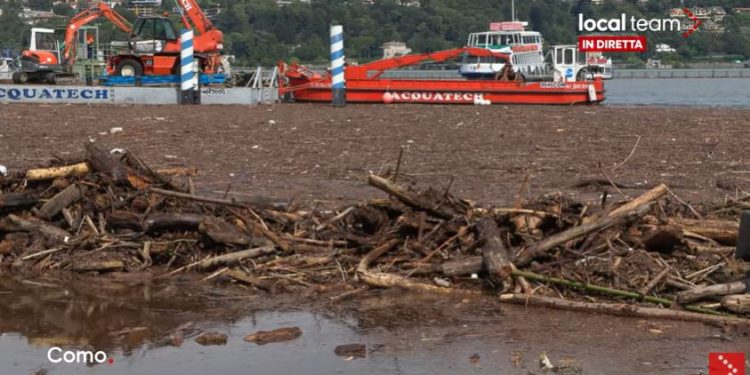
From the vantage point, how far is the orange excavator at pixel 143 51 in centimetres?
3306

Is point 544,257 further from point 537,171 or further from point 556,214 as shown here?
point 537,171

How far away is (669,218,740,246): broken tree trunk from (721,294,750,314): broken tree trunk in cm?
140

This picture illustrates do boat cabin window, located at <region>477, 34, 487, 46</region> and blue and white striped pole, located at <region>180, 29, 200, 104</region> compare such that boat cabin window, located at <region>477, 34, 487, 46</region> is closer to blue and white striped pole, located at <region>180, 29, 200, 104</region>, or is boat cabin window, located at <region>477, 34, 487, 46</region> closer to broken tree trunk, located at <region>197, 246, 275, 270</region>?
blue and white striped pole, located at <region>180, 29, 200, 104</region>

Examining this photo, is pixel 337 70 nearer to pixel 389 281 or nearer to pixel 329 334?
pixel 389 281

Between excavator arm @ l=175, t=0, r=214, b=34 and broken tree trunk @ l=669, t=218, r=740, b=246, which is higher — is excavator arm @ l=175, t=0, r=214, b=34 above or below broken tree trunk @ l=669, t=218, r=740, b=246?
above

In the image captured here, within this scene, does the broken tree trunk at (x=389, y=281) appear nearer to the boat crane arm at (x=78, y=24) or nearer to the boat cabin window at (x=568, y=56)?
the boat crane arm at (x=78, y=24)

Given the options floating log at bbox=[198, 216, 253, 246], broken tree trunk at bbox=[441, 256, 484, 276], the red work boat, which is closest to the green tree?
the red work boat

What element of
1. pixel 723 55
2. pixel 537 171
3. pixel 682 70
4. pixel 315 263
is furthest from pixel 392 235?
pixel 723 55

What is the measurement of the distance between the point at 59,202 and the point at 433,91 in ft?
76.7

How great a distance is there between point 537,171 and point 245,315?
7.64 metres

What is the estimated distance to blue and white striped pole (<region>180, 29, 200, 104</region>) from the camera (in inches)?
1185

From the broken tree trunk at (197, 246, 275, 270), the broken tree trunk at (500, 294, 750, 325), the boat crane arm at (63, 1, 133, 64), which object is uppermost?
the boat crane arm at (63, 1, 133, 64)

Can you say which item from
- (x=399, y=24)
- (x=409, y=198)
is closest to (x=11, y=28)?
(x=399, y=24)

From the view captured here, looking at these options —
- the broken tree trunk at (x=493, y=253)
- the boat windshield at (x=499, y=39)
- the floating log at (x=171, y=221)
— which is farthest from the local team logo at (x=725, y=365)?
the boat windshield at (x=499, y=39)
